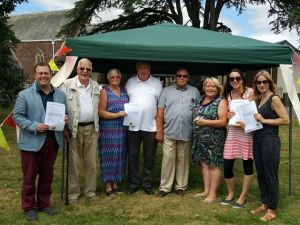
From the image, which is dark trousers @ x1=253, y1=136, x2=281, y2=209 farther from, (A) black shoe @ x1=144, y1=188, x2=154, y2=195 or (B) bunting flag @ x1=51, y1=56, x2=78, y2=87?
(B) bunting flag @ x1=51, y1=56, x2=78, y2=87

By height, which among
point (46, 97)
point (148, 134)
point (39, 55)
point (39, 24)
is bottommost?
point (148, 134)

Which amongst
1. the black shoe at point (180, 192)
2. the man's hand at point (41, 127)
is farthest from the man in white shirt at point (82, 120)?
the black shoe at point (180, 192)

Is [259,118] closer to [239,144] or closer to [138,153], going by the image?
[239,144]

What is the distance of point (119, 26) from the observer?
22281mm

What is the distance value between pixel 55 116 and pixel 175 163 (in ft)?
6.75

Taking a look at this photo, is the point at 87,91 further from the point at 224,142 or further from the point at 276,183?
the point at 276,183

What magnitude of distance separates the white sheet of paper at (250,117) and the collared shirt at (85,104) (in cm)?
191

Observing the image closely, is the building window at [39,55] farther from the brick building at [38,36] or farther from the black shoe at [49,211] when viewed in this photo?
the black shoe at [49,211]

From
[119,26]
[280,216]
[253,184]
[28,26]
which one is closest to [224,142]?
[280,216]

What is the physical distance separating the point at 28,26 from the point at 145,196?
169 ft

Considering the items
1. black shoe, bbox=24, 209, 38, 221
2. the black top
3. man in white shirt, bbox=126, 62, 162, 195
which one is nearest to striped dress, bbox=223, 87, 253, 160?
the black top

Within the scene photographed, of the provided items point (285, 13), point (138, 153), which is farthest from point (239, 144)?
point (285, 13)

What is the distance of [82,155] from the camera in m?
5.84

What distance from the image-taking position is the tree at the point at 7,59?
15320 millimetres
